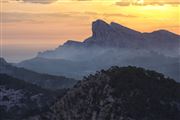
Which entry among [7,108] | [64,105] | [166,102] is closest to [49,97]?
[7,108]

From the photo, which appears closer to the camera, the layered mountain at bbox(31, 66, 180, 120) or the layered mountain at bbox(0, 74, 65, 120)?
the layered mountain at bbox(31, 66, 180, 120)

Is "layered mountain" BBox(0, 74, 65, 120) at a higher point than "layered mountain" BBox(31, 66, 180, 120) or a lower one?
lower

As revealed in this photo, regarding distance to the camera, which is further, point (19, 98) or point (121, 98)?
point (19, 98)

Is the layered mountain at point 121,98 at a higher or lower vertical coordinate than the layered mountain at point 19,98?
higher

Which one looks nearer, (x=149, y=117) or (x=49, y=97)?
(x=149, y=117)

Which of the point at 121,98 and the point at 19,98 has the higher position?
the point at 121,98

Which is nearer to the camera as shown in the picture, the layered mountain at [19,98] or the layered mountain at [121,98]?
the layered mountain at [121,98]

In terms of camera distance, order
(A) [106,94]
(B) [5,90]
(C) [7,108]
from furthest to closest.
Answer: (B) [5,90]
(C) [7,108]
(A) [106,94]

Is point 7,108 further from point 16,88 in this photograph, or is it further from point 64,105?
point 64,105
